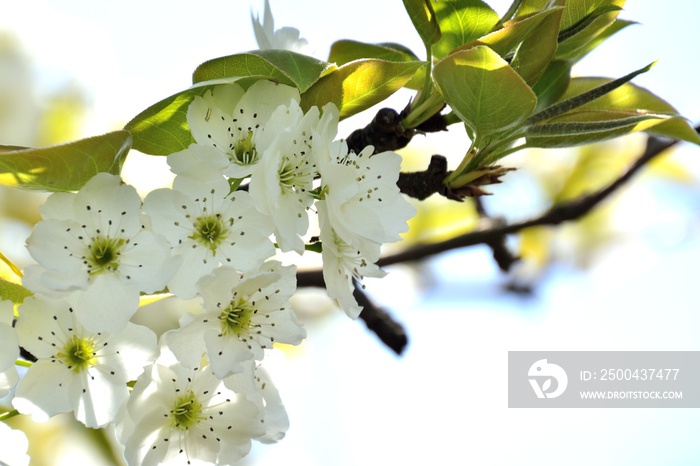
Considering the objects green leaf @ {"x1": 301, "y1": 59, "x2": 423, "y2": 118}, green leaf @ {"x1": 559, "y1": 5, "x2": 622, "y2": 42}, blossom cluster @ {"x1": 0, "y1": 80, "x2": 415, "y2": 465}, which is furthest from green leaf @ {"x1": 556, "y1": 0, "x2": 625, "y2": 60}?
blossom cluster @ {"x1": 0, "y1": 80, "x2": 415, "y2": 465}

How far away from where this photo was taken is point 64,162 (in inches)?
28.0

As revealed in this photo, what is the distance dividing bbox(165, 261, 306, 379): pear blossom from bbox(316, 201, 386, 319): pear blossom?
0.18 ft

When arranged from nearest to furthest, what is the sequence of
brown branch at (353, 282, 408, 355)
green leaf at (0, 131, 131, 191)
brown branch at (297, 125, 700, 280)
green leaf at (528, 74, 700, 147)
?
green leaf at (0, 131, 131, 191) < green leaf at (528, 74, 700, 147) < brown branch at (353, 282, 408, 355) < brown branch at (297, 125, 700, 280)

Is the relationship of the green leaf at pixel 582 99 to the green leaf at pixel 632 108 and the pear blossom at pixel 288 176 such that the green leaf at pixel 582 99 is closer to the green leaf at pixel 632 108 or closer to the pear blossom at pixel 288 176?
the green leaf at pixel 632 108

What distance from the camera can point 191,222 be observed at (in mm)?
745

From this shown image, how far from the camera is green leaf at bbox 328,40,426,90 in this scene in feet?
3.17

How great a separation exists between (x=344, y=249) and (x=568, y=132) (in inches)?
11.5

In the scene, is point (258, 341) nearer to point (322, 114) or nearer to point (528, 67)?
point (322, 114)

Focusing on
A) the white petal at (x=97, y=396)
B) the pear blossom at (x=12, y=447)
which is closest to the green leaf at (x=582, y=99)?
the white petal at (x=97, y=396)

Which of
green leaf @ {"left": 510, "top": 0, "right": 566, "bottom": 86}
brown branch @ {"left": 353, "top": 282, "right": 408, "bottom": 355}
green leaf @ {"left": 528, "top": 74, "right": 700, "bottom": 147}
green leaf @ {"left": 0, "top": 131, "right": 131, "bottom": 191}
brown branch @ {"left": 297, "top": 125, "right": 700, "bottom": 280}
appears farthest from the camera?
brown branch @ {"left": 297, "top": 125, "right": 700, "bottom": 280}

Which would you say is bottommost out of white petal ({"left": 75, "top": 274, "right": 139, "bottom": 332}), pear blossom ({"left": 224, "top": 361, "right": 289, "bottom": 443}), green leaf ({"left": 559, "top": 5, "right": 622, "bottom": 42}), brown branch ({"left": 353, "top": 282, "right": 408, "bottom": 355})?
brown branch ({"left": 353, "top": 282, "right": 408, "bottom": 355})

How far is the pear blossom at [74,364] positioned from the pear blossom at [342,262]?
200 mm

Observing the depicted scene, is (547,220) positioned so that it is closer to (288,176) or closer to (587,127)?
(587,127)

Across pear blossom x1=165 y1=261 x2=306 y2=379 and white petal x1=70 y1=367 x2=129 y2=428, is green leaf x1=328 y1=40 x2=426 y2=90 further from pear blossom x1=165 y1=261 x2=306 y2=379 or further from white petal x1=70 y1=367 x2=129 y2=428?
white petal x1=70 y1=367 x2=129 y2=428
